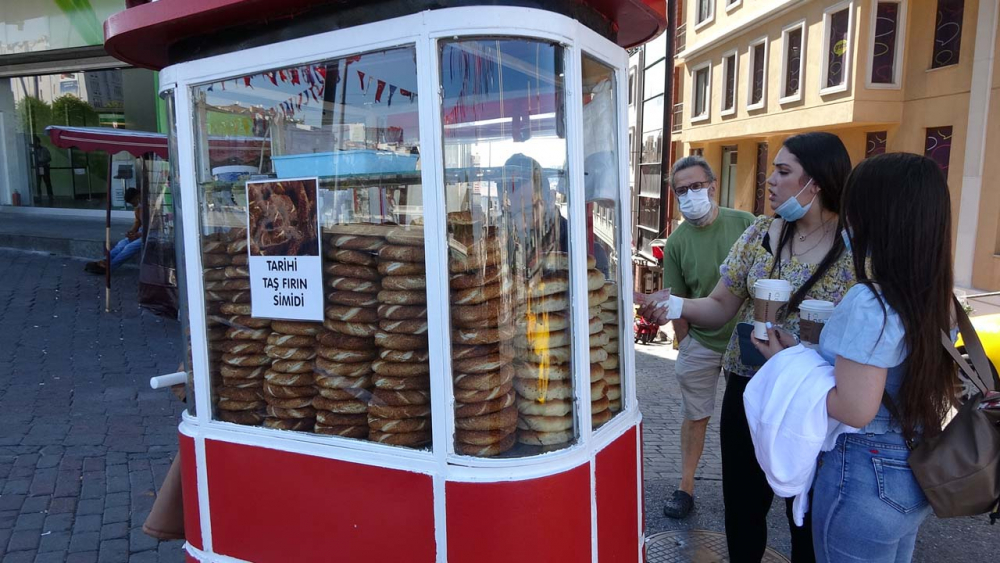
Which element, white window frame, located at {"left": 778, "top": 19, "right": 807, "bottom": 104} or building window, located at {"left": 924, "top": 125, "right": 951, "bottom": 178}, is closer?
A: building window, located at {"left": 924, "top": 125, "right": 951, "bottom": 178}

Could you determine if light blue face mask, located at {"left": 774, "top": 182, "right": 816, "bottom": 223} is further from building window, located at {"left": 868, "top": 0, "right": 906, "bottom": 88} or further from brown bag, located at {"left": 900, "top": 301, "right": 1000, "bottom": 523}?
building window, located at {"left": 868, "top": 0, "right": 906, "bottom": 88}

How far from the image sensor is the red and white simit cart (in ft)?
6.22

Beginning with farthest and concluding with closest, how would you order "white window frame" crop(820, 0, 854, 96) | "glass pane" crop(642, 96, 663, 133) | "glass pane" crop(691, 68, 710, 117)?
"glass pane" crop(691, 68, 710, 117), "glass pane" crop(642, 96, 663, 133), "white window frame" crop(820, 0, 854, 96)

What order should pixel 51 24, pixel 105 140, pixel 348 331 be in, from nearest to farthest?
1. pixel 348 331
2. pixel 105 140
3. pixel 51 24

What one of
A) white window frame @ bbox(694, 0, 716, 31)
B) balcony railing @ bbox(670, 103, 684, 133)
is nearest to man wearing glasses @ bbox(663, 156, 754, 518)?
white window frame @ bbox(694, 0, 716, 31)

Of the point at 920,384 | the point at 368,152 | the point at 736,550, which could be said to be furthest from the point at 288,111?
the point at 736,550

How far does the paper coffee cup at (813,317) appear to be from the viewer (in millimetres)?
2094

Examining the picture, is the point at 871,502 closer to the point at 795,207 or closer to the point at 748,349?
the point at 748,349

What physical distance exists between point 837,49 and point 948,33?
240cm

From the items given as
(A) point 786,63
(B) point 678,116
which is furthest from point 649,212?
(A) point 786,63

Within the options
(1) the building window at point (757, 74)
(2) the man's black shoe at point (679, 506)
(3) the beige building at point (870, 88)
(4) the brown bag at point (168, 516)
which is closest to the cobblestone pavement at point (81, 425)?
(4) the brown bag at point (168, 516)

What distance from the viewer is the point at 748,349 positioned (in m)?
2.42

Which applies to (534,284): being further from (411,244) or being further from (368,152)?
(368,152)

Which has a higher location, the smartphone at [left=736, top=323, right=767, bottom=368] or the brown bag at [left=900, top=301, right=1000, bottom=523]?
the smartphone at [left=736, top=323, right=767, bottom=368]
